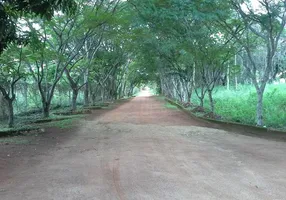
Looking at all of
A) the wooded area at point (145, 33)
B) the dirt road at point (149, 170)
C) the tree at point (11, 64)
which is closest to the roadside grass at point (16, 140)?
the dirt road at point (149, 170)

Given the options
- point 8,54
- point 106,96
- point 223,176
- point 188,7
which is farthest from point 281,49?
point 106,96

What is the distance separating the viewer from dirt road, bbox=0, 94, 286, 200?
15.3ft

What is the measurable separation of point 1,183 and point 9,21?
5696 mm

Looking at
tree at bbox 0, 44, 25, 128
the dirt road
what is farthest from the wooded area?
the dirt road

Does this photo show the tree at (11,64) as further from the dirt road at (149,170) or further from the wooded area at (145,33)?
the dirt road at (149,170)

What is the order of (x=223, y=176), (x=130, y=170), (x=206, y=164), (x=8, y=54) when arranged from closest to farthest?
(x=223, y=176) < (x=130, y=170) < (x=206, y=164) < (x=8, y=54)

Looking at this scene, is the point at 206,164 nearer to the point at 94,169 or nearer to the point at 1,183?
the point at 94,169

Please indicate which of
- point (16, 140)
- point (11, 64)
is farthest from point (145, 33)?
point (16, 140)

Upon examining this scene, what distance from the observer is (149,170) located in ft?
19.2

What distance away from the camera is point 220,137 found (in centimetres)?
1023

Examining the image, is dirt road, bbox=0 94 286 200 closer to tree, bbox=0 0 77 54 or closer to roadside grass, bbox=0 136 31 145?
roadside grass, bbox=0 136 31 145

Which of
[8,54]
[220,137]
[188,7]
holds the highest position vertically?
[188,7]

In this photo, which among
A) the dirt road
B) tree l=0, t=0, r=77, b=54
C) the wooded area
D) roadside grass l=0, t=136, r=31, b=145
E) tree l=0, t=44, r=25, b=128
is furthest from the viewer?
tree l=0, t=44, r=25, b=128

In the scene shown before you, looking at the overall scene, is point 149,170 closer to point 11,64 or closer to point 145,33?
point 11,64
